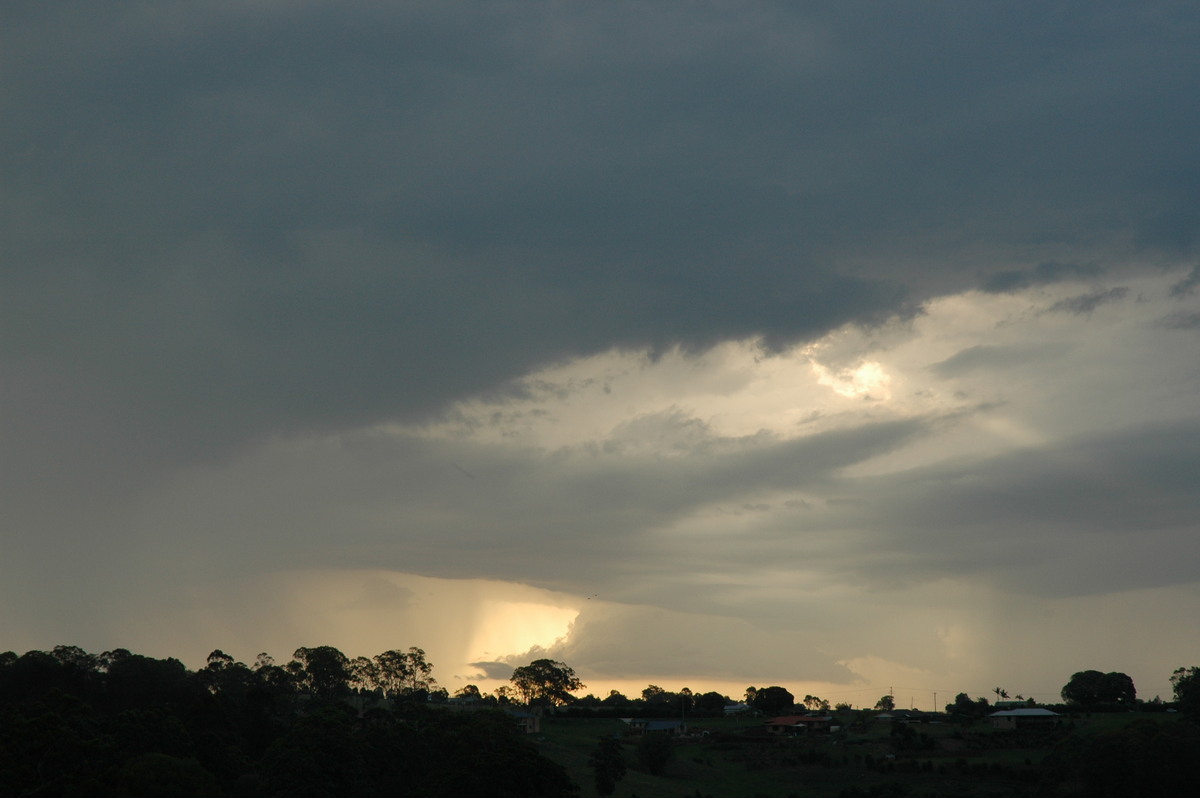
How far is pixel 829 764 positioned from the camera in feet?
518

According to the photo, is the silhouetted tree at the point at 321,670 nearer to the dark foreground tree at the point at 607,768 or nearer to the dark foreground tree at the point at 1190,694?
the dark foreground tree at the point at 607,768

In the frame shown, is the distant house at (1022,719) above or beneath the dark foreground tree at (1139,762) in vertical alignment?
above

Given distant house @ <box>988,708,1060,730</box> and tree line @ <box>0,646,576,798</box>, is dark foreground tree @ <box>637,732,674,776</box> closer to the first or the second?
tree line @ <box>0,646,576,798</box>

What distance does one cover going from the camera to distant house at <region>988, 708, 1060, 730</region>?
609 feet

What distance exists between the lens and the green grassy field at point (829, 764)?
134 meters

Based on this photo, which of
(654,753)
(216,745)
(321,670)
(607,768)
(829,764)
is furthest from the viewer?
(321,670)

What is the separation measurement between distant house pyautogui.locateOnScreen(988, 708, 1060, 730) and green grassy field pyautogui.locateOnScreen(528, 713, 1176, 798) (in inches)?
126

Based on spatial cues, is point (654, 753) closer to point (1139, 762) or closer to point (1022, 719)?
point (1139, 762)

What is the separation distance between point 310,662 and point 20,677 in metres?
73.7

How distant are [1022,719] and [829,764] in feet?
178

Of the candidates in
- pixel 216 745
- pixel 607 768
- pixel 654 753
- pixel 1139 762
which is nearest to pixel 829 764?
pixel 654 753

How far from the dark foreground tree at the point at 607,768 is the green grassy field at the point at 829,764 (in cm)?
198

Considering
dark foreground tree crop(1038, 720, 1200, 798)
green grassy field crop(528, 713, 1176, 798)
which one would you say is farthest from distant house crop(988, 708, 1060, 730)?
dark foreground tree crop(1038, 720, 1200, 798)

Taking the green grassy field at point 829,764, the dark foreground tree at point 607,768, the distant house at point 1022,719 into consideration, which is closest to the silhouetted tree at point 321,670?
the green grassy field at point 829,764
